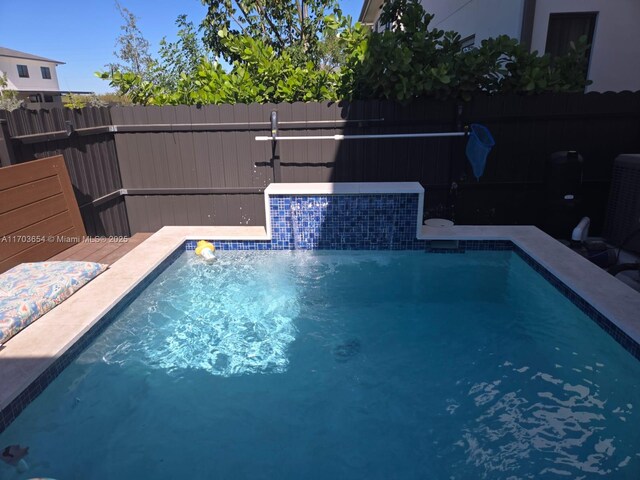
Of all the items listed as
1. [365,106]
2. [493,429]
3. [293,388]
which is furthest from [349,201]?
[493,429]

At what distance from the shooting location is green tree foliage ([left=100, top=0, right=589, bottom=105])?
17.3ft

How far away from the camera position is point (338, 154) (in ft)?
19.2

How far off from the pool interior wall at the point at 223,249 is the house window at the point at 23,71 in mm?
43212

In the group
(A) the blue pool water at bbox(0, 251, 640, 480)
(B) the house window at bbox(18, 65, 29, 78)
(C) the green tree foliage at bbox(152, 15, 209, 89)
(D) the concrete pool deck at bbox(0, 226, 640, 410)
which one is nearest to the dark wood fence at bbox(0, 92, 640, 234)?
(D) the concrete pool deck at bbox(0, 226, 640, 410)

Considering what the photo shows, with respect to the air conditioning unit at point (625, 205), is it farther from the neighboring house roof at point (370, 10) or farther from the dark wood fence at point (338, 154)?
the neighboring house roof at point (370, 10)

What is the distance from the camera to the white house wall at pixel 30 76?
35719mm

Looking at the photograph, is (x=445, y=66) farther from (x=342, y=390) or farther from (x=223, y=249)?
(x=342, y=390)

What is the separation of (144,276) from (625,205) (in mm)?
5602

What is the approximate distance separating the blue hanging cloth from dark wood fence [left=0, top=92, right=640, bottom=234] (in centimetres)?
34

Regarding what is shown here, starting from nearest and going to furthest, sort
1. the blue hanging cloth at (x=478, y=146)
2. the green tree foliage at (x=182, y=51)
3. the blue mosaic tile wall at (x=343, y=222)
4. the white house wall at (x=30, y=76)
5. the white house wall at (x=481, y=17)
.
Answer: the blue hanging cloth at (x=478, y=146), the blue mosaic tile wall at (x=343, y=222), the white house wall at (x=481, y=17), the green tree foliage at (x=182, y=51), the white house wall at (x=30, y=76)

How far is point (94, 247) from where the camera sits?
201 inches

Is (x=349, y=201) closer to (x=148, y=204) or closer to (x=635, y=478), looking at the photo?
(x=148, y=204)

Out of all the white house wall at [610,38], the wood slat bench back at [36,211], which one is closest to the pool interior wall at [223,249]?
the wood slat bench back at [36,211]

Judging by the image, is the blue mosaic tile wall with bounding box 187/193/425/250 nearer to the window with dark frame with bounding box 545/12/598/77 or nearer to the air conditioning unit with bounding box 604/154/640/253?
the air conditioning unit with bounding box 604/154/640/253
